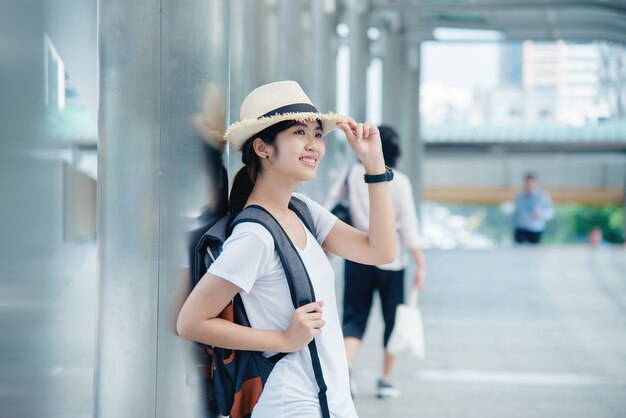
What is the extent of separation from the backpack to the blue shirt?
549 inches

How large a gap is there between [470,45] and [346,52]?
4151 mm

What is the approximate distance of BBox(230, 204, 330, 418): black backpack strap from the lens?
2424mm

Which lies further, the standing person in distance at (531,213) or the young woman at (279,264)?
the standing person in distance at (531,213)

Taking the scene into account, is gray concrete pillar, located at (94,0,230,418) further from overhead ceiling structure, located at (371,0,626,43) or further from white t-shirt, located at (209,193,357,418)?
overhead ceiling structure, located at (371,0,626,43)

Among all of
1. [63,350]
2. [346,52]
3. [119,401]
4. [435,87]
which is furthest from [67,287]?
[435,87]

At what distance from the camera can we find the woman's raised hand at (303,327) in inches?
93.4

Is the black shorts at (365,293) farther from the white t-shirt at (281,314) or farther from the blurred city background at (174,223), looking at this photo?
the white t-shirt at (281,314)

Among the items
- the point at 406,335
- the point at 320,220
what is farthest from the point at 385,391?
the point at 320,220

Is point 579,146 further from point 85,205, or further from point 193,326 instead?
point 193,326

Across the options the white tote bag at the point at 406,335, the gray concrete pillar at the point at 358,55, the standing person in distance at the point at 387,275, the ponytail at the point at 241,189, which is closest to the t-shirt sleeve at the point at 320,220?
the ponytail at the point at 241,189

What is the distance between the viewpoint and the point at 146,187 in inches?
102

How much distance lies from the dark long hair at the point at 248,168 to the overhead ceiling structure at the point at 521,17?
506 inches

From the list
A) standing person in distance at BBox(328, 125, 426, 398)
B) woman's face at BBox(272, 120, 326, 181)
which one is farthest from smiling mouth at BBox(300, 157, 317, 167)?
standing person in distance at BBox(328, 125, 426, 398)

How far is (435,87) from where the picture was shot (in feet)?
85.1
